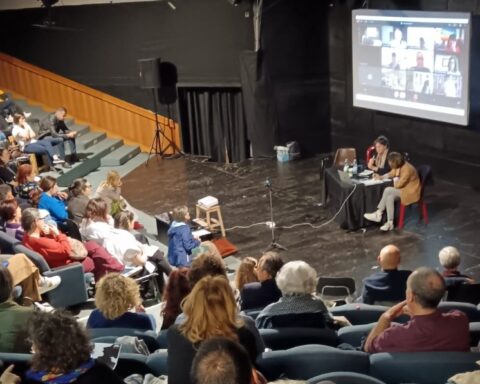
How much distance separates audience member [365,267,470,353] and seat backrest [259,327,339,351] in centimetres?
41

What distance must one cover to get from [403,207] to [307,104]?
13.6 feet

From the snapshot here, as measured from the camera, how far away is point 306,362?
3.40 m

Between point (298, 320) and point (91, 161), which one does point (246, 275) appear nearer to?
point (298, 320)

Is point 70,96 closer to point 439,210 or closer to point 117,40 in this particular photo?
point 117,40

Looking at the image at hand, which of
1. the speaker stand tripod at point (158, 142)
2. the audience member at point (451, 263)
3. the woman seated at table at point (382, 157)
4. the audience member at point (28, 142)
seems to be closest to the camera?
the audience member at point (451, 263)

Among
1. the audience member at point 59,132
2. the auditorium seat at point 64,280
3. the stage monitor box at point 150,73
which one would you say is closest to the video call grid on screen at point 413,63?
the stage monitor box at point 150,73

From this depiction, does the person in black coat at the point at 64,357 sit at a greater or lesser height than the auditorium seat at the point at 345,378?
greater

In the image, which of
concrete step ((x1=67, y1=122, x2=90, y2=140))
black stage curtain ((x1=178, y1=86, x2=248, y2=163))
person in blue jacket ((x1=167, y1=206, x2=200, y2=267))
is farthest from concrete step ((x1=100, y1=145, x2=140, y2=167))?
person in blue jacket ((x1=167, y1=206, x2=200, y2=267))

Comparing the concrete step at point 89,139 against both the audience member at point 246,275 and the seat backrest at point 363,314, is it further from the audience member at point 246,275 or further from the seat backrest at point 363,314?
the seat backrest at point 363,314

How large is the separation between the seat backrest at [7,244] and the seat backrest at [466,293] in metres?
3.64

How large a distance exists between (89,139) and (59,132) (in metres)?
1.04

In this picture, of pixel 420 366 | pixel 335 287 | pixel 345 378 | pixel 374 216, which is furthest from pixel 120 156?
pixel 345 378

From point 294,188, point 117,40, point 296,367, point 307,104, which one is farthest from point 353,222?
point 117,40

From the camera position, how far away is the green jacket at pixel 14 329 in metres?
4.06
